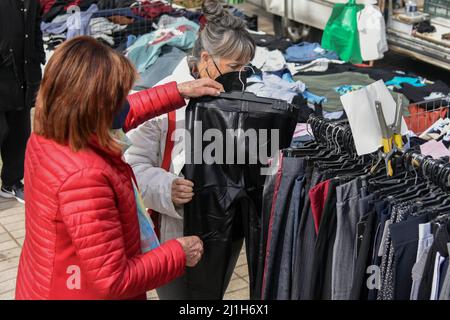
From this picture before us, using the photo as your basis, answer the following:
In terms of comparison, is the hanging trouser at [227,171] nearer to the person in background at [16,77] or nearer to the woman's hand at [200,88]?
the woman's hand at [200,88]

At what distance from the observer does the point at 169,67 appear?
647cm

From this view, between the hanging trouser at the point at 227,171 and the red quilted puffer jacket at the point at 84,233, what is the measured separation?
57 centimetres

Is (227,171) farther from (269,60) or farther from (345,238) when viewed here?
(269,60)

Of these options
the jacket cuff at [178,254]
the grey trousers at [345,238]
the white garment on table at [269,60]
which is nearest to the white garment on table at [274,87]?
the white garment on table at [269,60]

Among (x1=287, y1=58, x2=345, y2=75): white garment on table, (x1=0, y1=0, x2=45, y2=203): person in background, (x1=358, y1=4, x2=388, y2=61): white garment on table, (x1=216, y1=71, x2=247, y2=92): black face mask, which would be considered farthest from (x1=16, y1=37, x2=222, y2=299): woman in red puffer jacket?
(x1=358, y1=4, x2=388, y2=61): white garment on table

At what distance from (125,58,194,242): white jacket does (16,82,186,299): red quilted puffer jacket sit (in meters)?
0.56

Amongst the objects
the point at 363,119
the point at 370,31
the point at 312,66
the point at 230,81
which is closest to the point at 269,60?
the point at 312,66

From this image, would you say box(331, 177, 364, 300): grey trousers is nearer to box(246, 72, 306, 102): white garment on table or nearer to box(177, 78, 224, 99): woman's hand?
box(177, 78, 224, 99): woman's hand

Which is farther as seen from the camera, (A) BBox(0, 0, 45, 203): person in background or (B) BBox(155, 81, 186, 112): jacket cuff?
(A) BBox(0, 0, 45, 203): person in background

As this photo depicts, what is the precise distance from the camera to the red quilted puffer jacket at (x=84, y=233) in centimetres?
223

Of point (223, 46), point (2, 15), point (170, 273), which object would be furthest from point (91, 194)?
point (2, 15)

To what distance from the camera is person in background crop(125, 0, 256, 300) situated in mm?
3039

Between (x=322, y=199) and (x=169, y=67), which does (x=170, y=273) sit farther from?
(x=169, y=67)

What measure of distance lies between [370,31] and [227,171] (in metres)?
5.00
